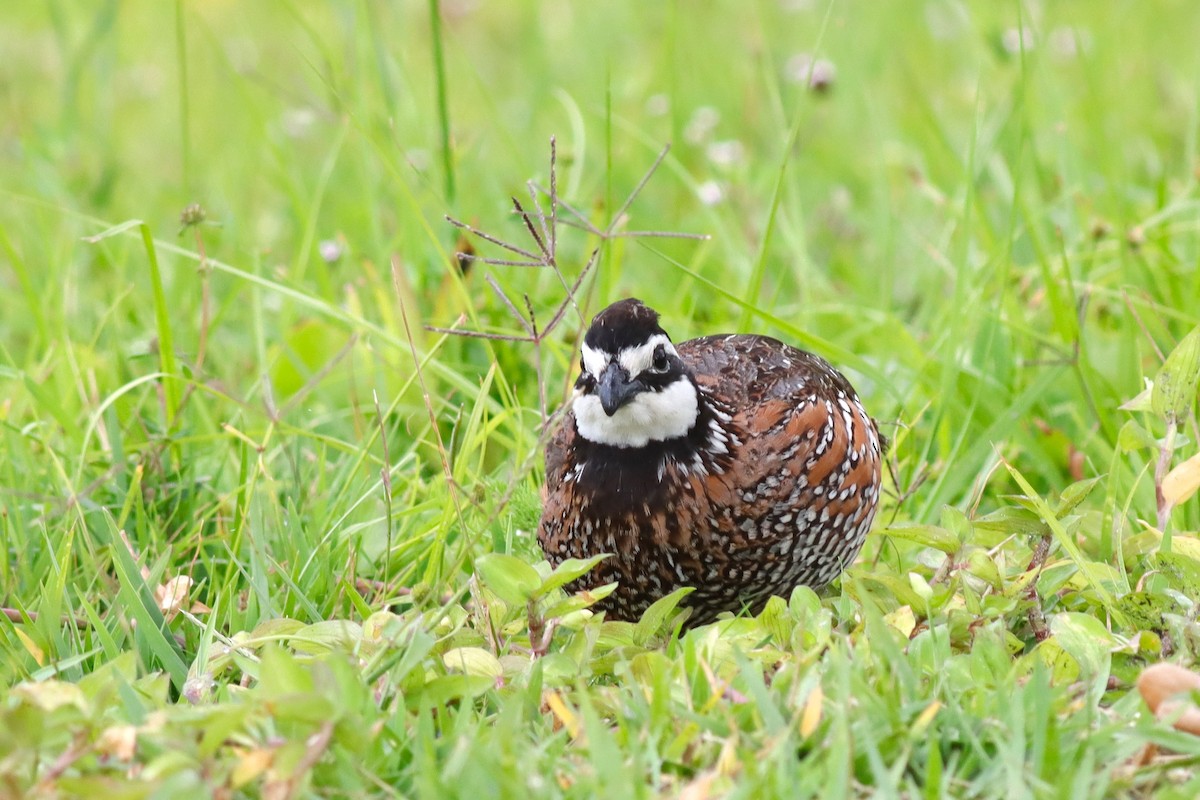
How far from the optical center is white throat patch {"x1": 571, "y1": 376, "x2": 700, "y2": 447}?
11.7 ft

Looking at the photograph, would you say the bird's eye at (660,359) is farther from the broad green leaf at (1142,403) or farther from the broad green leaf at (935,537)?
the broad green leaf at (1142,403)

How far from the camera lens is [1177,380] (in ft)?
11.7

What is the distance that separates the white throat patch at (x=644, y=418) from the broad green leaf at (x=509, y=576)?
0.59 metres

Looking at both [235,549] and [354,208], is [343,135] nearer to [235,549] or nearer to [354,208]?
[354,208]

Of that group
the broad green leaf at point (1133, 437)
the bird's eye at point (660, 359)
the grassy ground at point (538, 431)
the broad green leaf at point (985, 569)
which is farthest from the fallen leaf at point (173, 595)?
the broad green leaf at point (1133, 437)

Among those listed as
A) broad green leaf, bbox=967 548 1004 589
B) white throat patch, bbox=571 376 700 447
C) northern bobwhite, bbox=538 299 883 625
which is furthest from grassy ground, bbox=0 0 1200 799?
white throat patch, bbox=571 376 700 447

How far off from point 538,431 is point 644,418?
78cm

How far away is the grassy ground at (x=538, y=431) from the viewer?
274 centimetres

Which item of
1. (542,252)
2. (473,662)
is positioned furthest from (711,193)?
(473,662)

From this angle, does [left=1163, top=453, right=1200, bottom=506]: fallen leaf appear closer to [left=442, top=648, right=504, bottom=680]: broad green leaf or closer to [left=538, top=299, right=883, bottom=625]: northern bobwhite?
[left=538, top=299, right=883, bottom=625]: northern bobwhite

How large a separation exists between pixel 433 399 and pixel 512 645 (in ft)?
4.63

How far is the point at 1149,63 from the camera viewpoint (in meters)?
8.29

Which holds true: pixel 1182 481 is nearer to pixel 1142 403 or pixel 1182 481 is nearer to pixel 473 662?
pixel 1142 403

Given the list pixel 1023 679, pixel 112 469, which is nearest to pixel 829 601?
pixel 1023 679
